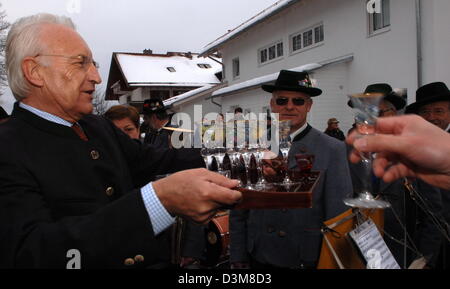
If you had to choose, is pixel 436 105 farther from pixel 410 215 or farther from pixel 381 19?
pixel 381 19

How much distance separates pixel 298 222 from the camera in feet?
9.70

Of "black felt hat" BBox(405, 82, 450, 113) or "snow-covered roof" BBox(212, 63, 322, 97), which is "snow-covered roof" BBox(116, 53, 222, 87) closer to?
"snow-covered roof" BBox(212, 63, 322, 97)

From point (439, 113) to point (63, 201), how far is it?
462 cm

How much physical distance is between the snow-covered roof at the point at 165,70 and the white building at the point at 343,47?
43.9ft

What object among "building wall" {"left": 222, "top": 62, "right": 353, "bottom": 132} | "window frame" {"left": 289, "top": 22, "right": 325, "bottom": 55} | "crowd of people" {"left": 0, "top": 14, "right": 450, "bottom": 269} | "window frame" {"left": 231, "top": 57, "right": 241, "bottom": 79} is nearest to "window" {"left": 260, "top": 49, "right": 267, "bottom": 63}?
"window frame" {"left": 289, "top": 22, "right": 325, "bottom": 55}

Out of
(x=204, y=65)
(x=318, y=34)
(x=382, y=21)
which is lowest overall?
(x=382, y=21)

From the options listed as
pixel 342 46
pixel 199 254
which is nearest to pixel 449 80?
pixel 342 46

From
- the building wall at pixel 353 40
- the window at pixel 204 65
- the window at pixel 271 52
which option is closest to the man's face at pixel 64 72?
the building wall at pixel 353 40

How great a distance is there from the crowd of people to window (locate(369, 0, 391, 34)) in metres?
10.8

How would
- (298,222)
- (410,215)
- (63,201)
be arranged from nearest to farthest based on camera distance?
(63,201), (298,222), (410,215)

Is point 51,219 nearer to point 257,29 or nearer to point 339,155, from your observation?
point 339,155

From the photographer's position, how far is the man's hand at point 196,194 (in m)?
1.50

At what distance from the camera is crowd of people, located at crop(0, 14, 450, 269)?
1.45m

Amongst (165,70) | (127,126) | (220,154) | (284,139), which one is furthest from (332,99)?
(165,70)
